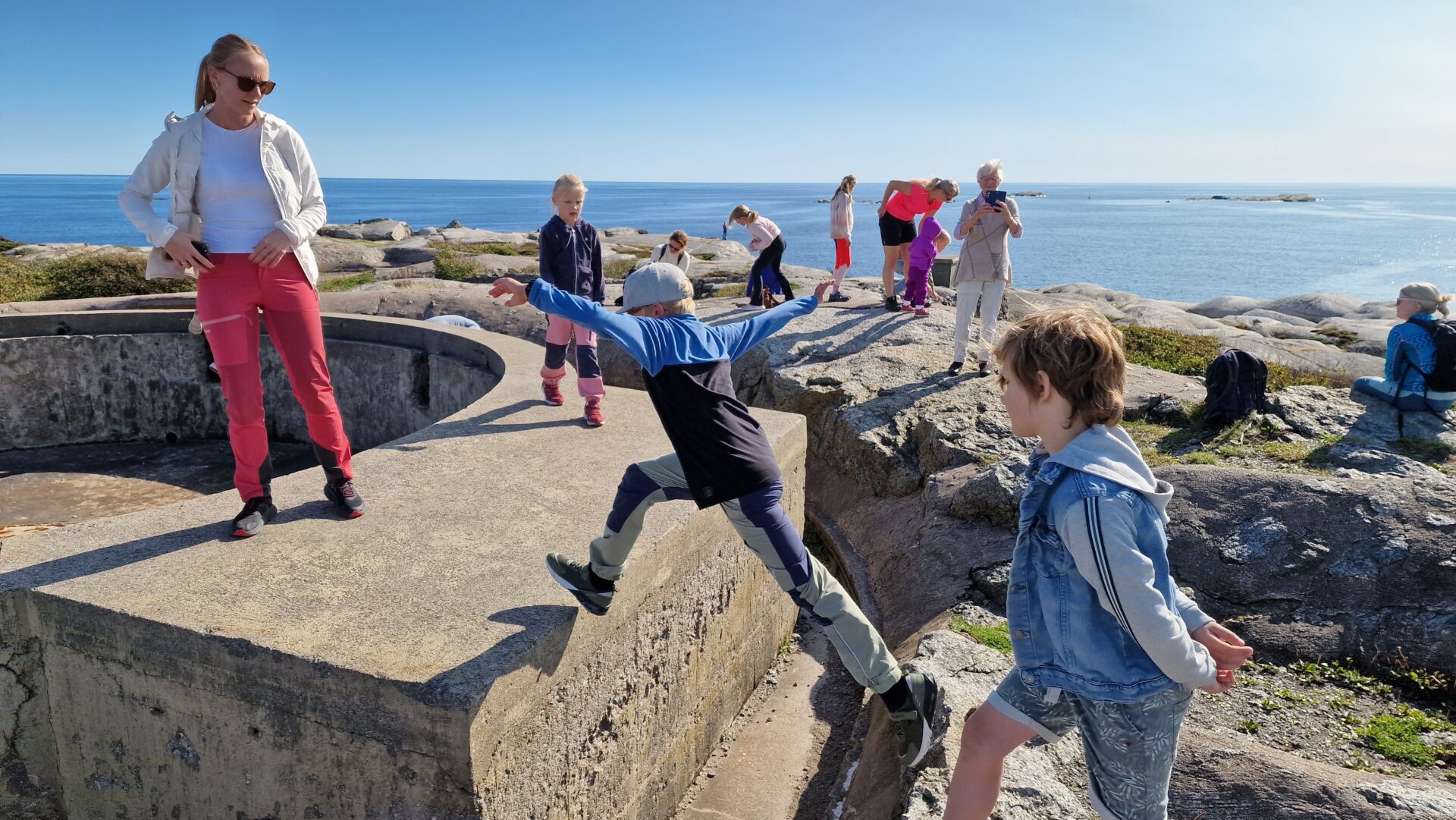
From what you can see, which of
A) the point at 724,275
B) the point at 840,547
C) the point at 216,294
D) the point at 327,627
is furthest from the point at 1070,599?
the point at 724,275

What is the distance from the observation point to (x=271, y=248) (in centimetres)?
384

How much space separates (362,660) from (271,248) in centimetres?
185

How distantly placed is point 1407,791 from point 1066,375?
2.12 metres

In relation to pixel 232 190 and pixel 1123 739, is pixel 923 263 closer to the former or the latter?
pixel 232 190

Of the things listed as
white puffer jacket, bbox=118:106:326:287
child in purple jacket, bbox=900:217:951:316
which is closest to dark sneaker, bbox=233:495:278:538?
white puffer jacket, bbox=118:106:326:287

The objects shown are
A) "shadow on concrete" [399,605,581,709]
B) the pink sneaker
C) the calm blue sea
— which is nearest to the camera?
"shadow on concrete" [399,605,581,709]

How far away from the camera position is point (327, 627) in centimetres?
323

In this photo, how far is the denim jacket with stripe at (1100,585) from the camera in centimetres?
210

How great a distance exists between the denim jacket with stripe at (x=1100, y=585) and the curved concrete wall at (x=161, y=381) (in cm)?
706

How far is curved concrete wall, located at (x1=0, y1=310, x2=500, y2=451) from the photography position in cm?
885

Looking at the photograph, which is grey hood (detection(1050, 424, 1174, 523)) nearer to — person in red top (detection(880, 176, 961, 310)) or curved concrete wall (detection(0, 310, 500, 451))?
curved concrete wall (detection(0, 310, 500, 451))

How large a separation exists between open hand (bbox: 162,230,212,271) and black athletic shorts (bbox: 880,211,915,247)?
8917 mm

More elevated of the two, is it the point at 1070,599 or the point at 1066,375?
the point at 1066,375

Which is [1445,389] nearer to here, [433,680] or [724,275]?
[433,680]
